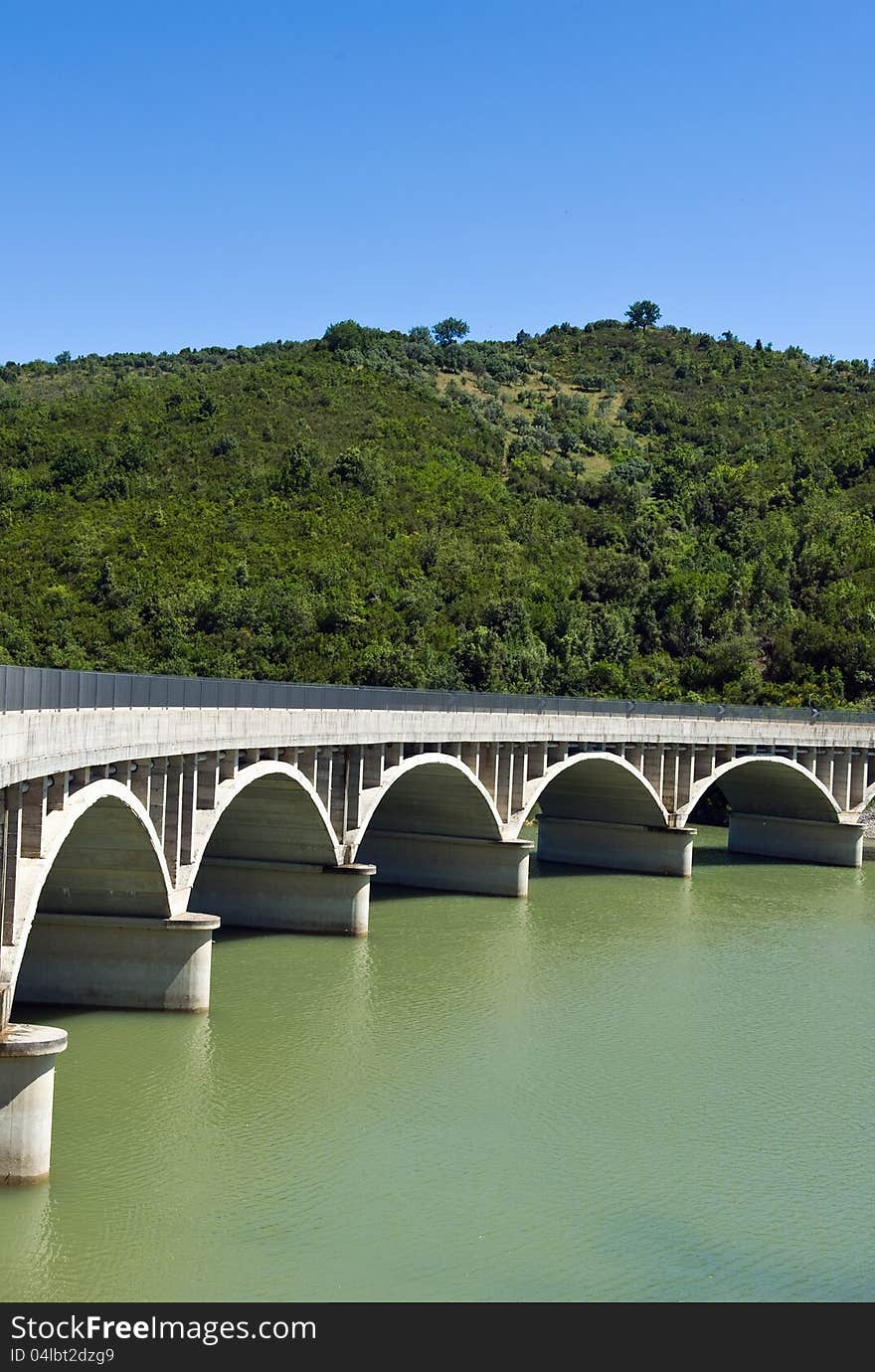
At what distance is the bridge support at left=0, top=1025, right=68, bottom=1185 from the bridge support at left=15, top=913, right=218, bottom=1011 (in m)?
8.63

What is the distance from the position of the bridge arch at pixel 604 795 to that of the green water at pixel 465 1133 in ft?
46.1

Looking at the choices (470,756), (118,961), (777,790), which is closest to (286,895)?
(470,756)

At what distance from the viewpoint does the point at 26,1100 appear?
763 inches

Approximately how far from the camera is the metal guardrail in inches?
908

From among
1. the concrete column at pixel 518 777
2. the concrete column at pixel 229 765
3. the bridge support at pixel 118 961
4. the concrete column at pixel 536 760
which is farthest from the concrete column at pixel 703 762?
the bridge support at pixel 118 961

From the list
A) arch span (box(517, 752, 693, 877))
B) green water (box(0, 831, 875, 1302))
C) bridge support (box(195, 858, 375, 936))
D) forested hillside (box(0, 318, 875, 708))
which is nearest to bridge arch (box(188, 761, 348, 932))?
Answer: bridge support (box(195, 858, 375, 936))

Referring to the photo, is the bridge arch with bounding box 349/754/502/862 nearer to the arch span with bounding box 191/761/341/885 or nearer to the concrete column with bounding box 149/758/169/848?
the arch span with bounding box 191/761/341/885

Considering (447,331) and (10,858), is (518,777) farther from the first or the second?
(447,331)

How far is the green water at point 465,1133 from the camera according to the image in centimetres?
1905

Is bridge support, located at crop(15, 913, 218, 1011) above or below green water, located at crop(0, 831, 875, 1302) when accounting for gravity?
above

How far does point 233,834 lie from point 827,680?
54229mm

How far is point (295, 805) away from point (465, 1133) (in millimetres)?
14276

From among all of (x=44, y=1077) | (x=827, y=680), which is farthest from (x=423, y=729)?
(x=827, y=680)

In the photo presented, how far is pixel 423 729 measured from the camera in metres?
42.2
